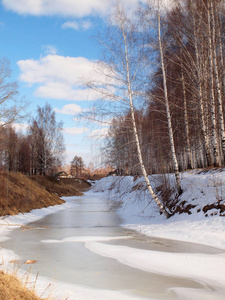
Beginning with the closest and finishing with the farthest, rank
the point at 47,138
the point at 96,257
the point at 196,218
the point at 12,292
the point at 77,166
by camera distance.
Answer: the point at 12,292
the point at 96,257
the point at 196,218
the point at 47,138
the point at 77,166

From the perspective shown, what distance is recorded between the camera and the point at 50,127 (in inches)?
1156

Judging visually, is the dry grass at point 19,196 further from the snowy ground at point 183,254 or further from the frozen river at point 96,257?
the frozen river at point 96,257

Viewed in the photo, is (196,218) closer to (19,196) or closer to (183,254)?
(183,254)

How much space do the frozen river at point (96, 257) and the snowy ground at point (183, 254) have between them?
7.2 inches

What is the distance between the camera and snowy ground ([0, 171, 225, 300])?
4.42 metres

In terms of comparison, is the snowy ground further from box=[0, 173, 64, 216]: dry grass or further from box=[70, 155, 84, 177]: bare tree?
box=[70, 155, 84, 177]: bare tree

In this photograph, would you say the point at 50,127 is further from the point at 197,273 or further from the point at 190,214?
the point at 197,273

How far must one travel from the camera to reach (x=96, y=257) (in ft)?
22.1

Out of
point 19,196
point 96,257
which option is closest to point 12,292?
point 96,257

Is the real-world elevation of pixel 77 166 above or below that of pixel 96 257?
above

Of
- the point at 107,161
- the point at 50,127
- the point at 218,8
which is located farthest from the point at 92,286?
the point at 50,127

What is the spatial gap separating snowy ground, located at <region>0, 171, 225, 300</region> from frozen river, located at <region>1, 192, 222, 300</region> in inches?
7.2

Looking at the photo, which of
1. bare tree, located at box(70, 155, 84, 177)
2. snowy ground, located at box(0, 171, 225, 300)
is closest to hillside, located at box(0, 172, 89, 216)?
snowy ground, located at box(0, 171, 225, 300)

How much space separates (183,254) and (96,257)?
2.20m
